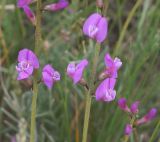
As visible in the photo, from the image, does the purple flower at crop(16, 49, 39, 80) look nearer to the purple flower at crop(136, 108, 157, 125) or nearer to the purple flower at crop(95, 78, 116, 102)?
the purple flower at crop(95, 78, 116, 102)

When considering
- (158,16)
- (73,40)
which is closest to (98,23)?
(158,16)

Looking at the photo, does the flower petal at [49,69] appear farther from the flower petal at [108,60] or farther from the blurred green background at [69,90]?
the blurred green background at [69,90]

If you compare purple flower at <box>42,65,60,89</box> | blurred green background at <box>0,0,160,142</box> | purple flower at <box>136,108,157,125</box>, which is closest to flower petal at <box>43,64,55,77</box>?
purple flower at <box>42,65,60,89</box>

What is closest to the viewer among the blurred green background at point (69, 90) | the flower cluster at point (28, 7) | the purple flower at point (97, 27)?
the purple flower at point (97, 27)

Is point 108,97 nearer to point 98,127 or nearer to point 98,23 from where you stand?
point 98,23

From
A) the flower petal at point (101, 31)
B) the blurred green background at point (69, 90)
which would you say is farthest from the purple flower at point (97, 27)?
the blurred green background at point (69, 90)

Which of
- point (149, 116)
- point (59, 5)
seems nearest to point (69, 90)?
point (149, 116)

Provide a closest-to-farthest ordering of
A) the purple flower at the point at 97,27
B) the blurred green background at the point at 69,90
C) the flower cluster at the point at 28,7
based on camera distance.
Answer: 1. the purple flower at the point at 97,27
2. the flower cluster at the point at 28,7
3. the blurred green background at the point at 69,90
